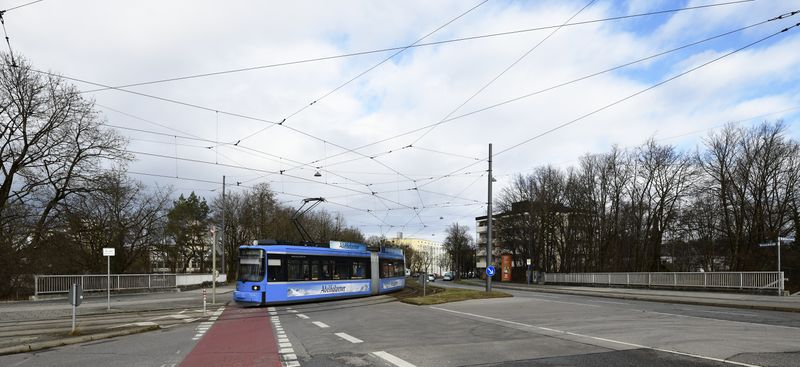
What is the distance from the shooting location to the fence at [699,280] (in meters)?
30.8

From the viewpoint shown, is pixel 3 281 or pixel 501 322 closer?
pixel 501 322

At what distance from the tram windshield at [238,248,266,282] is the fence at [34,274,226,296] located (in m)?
5.39

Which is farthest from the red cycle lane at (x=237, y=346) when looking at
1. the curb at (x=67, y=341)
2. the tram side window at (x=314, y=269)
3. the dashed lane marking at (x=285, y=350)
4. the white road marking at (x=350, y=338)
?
the tram side window at (x=314, y=269)

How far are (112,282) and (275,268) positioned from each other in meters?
16.4

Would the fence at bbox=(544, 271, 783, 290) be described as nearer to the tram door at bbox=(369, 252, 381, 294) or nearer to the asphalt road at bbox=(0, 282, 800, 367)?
the asphalt road at bbox=(0, 282, 800, 367)

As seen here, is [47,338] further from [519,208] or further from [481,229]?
[481,229]

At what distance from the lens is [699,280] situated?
36.2 meters

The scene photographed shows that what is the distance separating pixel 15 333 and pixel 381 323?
974 centimetres

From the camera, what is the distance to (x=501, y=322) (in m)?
16.2

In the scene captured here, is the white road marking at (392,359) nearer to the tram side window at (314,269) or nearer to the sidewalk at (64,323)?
the sidewalk at (64,323)

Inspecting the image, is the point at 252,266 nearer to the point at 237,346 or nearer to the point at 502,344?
the point at 237,346

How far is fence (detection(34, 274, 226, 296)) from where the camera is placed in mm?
29766

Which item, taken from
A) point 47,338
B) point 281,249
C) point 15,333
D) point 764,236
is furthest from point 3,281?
point 764,236

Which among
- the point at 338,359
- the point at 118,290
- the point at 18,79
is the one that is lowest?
the point at 118,290
